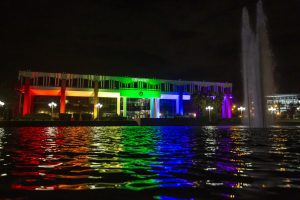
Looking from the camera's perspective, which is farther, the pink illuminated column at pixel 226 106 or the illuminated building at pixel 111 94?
the pink illuminated column at pixel 226 106

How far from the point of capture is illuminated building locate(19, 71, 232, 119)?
203 feet

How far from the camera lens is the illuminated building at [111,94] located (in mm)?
62000

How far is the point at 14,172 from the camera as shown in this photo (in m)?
6.54

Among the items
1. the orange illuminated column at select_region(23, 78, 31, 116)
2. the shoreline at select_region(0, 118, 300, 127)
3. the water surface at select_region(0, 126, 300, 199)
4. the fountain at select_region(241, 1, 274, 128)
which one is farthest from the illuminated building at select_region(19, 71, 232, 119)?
the water surface at select_region(0, 126, 300, 199)

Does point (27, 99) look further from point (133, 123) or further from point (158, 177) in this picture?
point (158, 177)

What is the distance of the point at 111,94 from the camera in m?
68.6

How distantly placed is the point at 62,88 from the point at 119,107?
14.5 m

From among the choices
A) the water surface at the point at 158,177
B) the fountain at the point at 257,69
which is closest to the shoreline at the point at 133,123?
the fountain at the point at 257,69

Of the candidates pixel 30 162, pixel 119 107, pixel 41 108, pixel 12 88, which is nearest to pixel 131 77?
pixel 119 107

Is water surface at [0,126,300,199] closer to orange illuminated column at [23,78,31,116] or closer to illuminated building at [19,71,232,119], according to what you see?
orange illuminated column at [23,78,31,116]

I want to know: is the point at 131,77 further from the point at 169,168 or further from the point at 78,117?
the point at 169,168

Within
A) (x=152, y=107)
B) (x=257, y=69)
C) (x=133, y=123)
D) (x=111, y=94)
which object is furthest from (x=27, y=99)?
(x=257, y=69)

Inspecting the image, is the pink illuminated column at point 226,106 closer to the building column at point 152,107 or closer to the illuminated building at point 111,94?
the illuminated building at point 111,94

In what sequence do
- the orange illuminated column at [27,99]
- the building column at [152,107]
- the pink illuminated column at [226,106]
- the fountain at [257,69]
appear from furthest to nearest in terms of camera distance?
the pink illuminated column at [226,106] → the building column at [152,107] → the orange illuminated column at [27,99] → the fountain at [257,69]
